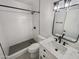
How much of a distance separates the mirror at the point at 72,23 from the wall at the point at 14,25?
1866mm

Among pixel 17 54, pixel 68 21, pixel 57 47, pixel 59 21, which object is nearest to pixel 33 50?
pixel 17 54

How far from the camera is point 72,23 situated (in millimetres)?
1005

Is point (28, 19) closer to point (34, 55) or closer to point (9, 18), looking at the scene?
point (9, 18)

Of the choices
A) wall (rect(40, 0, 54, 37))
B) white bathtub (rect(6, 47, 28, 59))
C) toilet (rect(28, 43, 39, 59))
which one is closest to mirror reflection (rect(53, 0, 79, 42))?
wall (rect(40, 0, 54, 37))

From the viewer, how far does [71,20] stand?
102 cm

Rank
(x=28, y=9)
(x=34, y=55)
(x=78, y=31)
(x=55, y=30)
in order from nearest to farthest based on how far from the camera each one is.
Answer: (x=78, y=31), (x=55, y=30), (x=34, y=55), (x=28, y=9)

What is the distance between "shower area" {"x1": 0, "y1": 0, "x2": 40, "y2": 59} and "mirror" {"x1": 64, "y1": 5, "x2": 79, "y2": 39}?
4.33ft

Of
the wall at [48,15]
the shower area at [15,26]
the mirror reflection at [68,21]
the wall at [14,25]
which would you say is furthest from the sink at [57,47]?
the wall at [14,25]

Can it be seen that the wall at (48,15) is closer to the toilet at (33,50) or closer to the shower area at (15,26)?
the shower area at (15,26)

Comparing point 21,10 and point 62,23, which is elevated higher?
point 21,10

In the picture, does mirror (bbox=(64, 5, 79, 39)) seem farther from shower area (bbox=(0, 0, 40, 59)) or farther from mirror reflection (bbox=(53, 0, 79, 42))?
shower area (bbox=(0, 0, 40, 59))

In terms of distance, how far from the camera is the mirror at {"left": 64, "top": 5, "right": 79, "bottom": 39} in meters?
0.94

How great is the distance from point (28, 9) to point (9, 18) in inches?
38.9

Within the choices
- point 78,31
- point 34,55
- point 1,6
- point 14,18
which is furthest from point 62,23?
point 1,6
